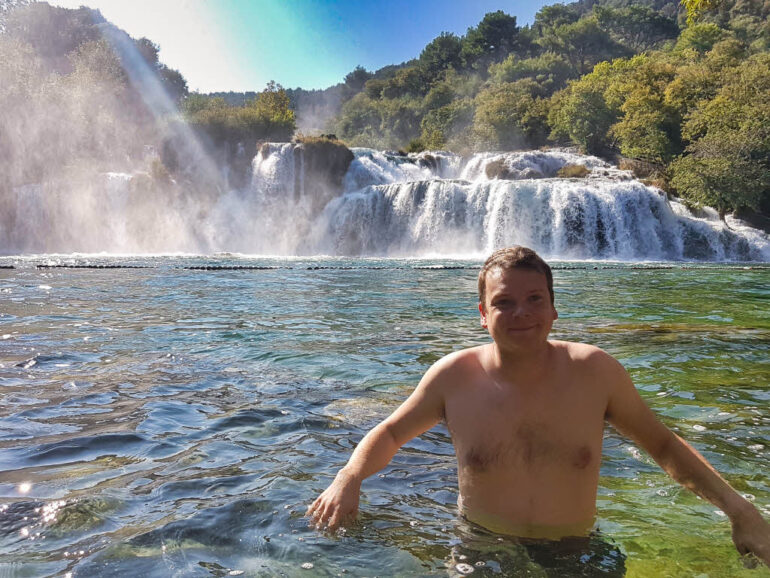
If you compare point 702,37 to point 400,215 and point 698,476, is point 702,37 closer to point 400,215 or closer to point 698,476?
point 400,215

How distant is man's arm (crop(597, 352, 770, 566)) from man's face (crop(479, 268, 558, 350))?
1.03ft

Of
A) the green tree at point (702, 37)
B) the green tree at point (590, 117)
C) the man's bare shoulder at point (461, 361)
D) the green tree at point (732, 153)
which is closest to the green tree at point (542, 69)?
the green tree at point (702, 37)

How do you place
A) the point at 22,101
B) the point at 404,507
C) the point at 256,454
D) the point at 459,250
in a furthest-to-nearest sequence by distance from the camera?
the point at 22,101
the point at 459,250
the point at 256,454
the point at 404,507

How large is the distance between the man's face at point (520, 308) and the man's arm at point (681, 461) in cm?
31

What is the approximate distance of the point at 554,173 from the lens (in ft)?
129

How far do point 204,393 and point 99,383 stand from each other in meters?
0.98

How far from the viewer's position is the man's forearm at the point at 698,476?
2.27m

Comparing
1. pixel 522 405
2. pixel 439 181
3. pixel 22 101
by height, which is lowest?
pixel 522 405

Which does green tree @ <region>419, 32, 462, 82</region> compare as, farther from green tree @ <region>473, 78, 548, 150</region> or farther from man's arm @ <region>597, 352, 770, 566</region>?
man's arm @ <region>597, 352, 770, 566</region>

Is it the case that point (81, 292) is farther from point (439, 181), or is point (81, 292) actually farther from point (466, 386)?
point (439, 181)

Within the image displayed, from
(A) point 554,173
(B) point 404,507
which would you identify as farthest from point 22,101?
(B) point 404,507

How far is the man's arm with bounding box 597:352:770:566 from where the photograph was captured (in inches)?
87.0

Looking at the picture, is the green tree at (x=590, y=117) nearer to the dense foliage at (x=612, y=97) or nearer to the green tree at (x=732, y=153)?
the dense foliage at (x=612, y=97)

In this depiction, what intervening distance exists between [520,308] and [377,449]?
80cm
